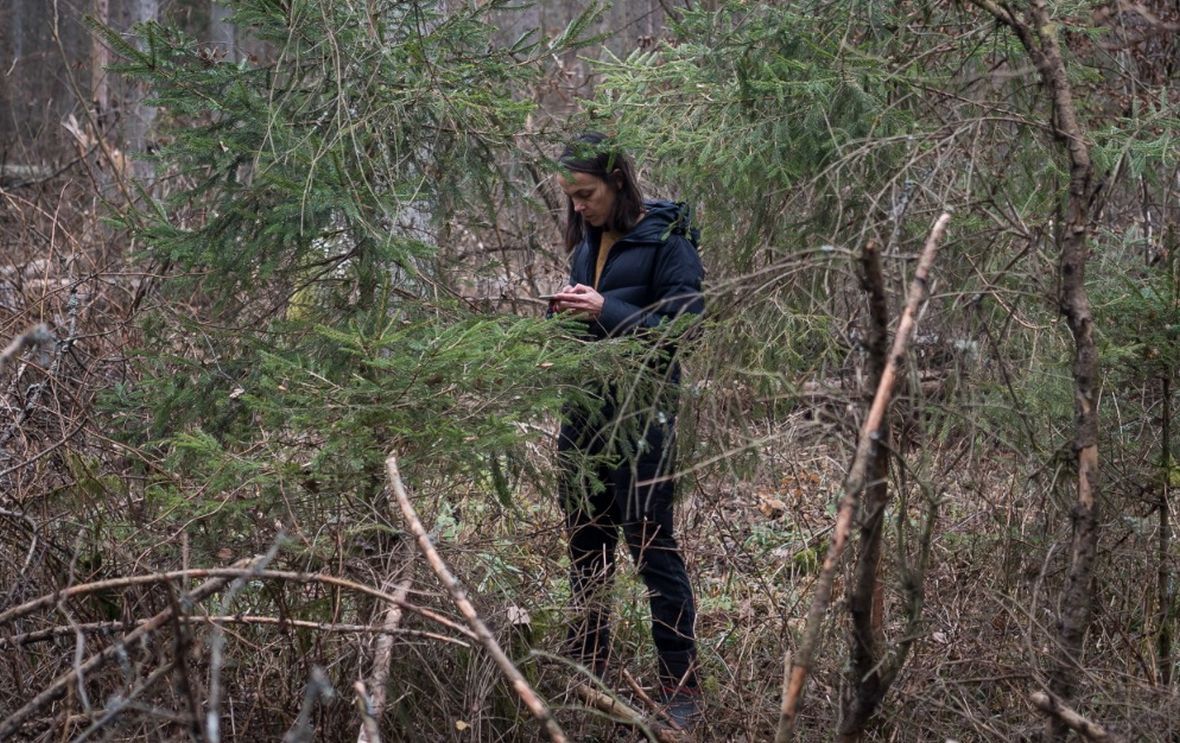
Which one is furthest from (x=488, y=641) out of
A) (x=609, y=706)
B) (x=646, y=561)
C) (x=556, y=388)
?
(x=646, y=561)

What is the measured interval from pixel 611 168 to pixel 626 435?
1.05 metres

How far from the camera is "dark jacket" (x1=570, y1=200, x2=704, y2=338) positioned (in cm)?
451

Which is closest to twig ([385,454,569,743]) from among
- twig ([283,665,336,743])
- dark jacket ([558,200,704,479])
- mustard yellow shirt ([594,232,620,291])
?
twig ([283,665,336,743])

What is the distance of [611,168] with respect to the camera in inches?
182

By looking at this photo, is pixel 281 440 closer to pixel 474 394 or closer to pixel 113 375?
pixel 474 394

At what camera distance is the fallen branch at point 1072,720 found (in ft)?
9.89

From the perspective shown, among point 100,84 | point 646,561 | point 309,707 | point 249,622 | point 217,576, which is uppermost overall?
point 100,84

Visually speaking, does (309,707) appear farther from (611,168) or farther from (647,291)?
(611,168)

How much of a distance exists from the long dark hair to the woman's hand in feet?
1.20

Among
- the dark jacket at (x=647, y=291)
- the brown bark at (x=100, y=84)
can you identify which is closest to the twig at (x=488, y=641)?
the dark jacket at (x=647, y=291)

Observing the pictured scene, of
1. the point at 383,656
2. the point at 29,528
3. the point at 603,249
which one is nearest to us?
the point at 383,656

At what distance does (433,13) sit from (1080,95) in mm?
2772

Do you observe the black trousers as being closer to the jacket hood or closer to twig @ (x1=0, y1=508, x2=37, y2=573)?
the jacket hood

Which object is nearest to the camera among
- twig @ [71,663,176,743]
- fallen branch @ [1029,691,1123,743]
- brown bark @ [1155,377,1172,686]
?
twig @ [71,663,176,743]
